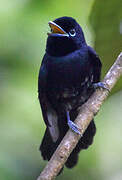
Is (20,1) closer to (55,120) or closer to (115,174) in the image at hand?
(55,120)

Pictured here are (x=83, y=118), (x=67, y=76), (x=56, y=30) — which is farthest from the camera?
(x=67, y=76)

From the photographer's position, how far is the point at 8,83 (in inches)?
150

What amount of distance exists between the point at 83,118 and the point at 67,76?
0.56 m

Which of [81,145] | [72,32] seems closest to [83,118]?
[81,145]

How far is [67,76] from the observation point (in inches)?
133

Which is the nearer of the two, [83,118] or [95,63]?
[83,118]

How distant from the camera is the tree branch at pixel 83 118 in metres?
2.64

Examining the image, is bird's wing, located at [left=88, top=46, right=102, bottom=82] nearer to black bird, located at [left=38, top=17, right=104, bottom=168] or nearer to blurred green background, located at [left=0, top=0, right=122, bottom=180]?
black bird, located at [left=38, top=17, right=104, bottom=168]

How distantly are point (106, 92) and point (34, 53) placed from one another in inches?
44.4

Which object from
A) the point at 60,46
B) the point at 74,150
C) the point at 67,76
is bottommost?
the point at 74,150

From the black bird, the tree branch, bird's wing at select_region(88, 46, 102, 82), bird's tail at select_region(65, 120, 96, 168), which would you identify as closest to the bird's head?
the black bird

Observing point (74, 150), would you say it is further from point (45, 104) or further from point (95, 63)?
point (95, 63)

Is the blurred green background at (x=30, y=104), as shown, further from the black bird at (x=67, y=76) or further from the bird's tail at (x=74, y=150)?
the bird's tail at (x=74, y=150)

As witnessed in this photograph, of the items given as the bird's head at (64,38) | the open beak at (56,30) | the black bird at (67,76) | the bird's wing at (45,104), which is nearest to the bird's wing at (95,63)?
the black bird at (67,76)
